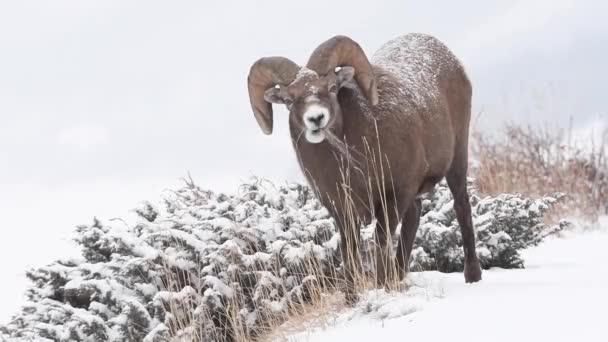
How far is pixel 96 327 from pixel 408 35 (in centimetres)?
391

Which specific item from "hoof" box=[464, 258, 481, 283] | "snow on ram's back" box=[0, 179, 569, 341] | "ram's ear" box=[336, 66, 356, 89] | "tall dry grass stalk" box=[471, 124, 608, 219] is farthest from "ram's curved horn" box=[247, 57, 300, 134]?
"tall dry grass stalk" box=[471, 124, 608, 219]

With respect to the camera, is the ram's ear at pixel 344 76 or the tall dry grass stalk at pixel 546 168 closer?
the ram's ear at pixel 344 76

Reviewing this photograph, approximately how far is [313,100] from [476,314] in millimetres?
1860

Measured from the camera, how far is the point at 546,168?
595 inches

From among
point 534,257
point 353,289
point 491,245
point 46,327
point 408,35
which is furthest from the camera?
point 534,257

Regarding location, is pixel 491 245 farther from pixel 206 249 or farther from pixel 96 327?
pixel 96 327

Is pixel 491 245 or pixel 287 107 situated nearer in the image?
pixel 287 107

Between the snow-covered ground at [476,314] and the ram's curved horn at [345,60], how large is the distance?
1.54 metres

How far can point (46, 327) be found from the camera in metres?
6.79

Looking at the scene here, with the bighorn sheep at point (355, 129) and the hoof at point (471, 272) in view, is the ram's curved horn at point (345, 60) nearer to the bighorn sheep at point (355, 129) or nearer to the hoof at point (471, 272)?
the bighorn sheep at point (355, 129)

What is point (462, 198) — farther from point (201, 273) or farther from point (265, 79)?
point (201, 273)

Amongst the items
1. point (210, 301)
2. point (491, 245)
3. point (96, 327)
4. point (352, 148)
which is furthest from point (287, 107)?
point (491, 245)

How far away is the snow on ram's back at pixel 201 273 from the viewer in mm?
6512

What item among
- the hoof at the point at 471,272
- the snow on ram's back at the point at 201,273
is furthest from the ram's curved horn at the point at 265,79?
the hoof at the point at 471,272
